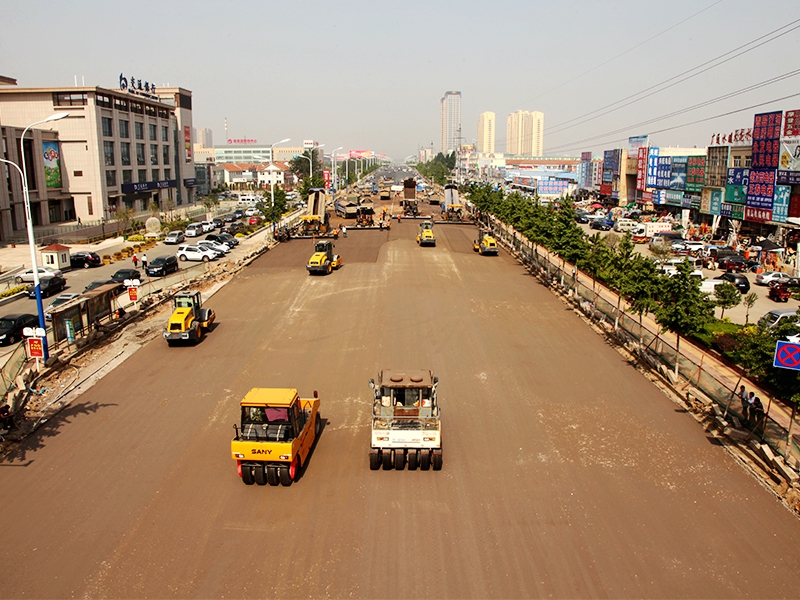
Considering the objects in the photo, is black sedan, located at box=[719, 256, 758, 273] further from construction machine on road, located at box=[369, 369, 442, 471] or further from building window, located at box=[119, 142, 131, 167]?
building window, located at box=[119, 142, 131, 167]

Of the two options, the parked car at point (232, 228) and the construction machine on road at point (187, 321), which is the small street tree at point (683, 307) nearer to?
the construction machine on road at point (187, 321)

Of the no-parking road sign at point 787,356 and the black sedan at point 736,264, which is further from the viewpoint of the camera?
the black sedan at point 736,264

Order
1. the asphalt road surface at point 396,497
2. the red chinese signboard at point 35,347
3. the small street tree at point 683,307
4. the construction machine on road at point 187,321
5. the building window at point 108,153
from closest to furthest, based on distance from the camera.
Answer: the asphalt road surface at point 396,497 → the red chinese signboard at point 35,347 → the small street tree at point 683,307 → the construction machine on road at point 187,321 → the building window at point 108,153

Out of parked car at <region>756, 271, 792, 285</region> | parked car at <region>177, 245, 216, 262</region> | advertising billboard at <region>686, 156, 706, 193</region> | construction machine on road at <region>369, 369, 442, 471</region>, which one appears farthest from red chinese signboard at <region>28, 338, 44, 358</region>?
advertising billboard at <region>686, 156, 706, 193</region>

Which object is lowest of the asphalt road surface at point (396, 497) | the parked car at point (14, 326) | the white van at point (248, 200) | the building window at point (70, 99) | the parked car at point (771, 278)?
the asphalt road surface at point (396, 497)

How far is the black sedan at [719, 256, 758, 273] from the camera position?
1553 inches

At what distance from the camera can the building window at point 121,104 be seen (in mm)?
68375

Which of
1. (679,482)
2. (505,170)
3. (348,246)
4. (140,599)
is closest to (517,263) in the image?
(348,246)

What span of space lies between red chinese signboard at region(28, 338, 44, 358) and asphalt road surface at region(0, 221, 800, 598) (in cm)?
215

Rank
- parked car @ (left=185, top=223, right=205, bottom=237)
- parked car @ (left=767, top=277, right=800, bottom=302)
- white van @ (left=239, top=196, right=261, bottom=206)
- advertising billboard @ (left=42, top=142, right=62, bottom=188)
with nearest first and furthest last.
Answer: parked car @ (left=767, top=277, right=800, bottom=302)
parked car @ (left=185, top=223, right=205, bottom=237)
advertising billboard @ (left=42, top=142, right=62, bottom=188)
white van @ (left=239, top=196, right=261, bottom=206)

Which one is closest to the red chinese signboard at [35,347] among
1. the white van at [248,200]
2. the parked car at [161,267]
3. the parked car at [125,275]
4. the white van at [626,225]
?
the parked car at [125,275]

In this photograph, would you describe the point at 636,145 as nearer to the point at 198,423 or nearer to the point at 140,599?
the point at 198,423

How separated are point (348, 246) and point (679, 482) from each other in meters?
37.8

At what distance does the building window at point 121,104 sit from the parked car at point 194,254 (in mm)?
34228
